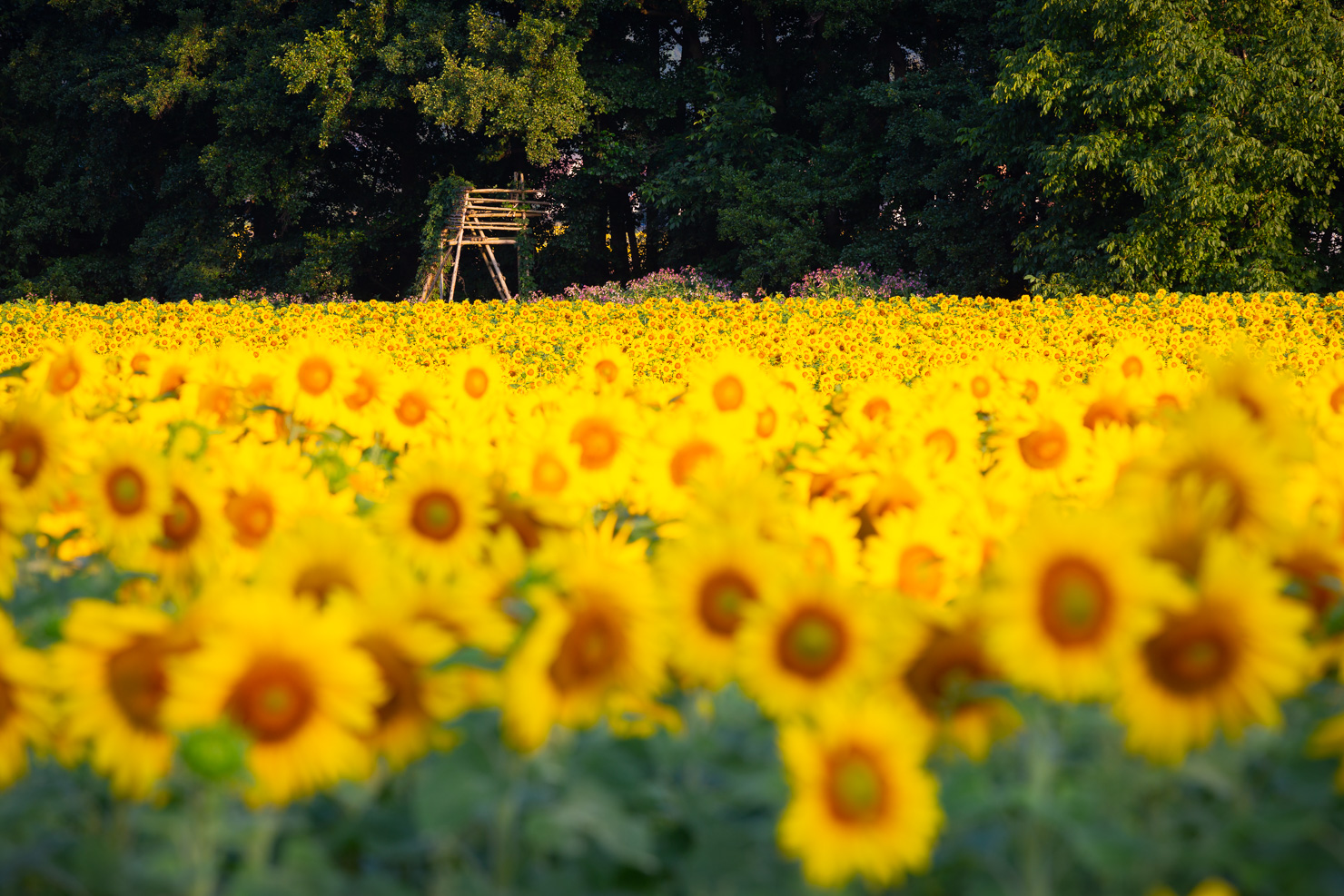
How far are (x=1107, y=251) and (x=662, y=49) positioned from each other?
57.8 ft

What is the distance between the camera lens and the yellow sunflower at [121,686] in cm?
131

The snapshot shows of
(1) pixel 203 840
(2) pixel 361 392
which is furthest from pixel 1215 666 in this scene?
(2) pixel 361 392

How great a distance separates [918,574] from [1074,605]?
1.83ft

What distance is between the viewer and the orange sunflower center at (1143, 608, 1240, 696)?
1.30 meters

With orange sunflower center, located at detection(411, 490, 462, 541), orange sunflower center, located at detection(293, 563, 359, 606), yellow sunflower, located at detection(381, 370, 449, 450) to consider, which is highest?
yellow sunflower, located at detection(381, 370, 449, 450)

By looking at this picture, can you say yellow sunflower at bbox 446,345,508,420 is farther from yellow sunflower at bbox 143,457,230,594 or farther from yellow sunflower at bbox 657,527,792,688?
yellow sunflower at bbox 657,527,792,688

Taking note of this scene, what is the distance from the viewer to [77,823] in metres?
1.60

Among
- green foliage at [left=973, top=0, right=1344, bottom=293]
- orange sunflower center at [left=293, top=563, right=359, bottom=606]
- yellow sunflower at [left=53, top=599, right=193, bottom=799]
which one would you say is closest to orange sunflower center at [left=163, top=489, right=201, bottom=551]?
orange sunflower center at [left=293, top=563, right=359, bottom=606]

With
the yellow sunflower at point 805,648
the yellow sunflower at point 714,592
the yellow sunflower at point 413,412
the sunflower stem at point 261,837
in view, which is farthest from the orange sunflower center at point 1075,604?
the yellow sunflower at point 413,412

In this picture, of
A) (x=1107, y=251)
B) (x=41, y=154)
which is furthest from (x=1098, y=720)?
(x=41, y=154)

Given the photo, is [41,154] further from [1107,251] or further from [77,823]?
[77,823]

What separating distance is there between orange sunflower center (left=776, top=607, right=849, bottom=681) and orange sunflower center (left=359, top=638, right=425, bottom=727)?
17.7 inches

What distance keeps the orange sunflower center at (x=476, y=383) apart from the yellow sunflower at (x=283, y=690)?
6.16 feet

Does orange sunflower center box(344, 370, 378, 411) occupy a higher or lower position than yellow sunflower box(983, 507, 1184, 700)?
A: higher
